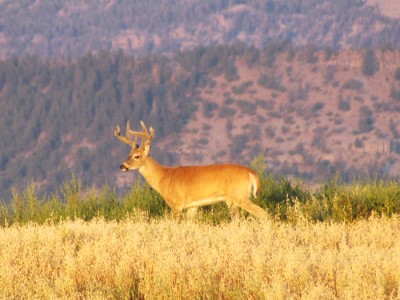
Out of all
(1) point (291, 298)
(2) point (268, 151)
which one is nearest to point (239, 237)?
(1) point (291, 298)

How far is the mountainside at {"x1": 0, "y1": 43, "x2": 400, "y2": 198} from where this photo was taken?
14038 cm

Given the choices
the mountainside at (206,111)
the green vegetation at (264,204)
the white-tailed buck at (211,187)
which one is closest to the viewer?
the green vegetation at (264,204)

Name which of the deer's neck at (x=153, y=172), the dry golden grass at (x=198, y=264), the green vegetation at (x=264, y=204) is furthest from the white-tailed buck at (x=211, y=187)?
the dry golden grass at (x=198, y=264)

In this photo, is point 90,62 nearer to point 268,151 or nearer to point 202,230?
point 268,151

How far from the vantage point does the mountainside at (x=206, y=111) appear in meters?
140

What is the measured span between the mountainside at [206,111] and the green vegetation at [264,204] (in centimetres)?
11072

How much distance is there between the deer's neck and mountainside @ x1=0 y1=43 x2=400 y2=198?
Answer: 110666mm

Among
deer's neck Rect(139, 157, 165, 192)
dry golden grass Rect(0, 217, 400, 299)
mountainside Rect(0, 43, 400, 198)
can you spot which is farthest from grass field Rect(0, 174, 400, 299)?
mountainside Rect(0, 43, 400, 198)

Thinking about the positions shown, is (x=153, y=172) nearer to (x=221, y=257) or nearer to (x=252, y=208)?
(x=252, y=208)

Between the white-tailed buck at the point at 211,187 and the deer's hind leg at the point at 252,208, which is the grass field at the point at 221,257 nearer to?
the deer's hind leg at the point at 252,208

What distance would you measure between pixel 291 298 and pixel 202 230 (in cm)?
429

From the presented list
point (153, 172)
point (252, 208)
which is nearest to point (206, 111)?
point (153, 172)

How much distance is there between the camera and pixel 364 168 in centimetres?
12862

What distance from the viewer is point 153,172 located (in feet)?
54.8
